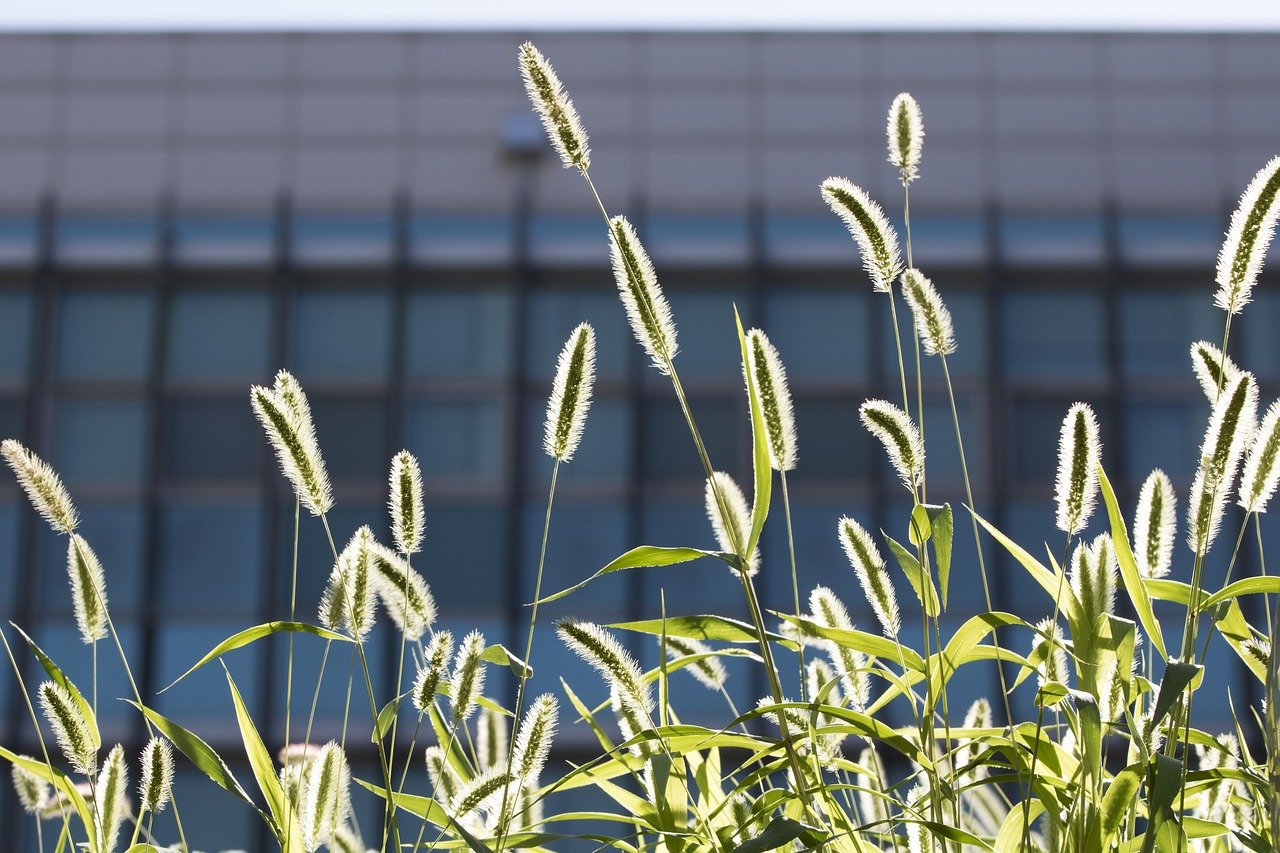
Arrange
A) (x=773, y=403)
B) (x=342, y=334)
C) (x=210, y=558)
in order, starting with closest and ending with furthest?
(x=773, y=403), (x=210, y=558), (x=342, y=334)

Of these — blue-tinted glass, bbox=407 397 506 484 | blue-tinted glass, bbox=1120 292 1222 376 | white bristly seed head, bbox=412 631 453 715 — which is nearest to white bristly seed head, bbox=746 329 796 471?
white bristly seed head, bbox=412 631 453 715

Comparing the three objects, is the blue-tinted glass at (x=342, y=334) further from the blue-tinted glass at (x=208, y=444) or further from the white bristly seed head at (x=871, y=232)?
the white bristly seed head at (x=871, y=232)

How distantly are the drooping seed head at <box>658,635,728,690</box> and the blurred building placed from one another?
10.2 m

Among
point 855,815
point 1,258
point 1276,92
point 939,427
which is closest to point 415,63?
point 1,258

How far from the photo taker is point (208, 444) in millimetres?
12219

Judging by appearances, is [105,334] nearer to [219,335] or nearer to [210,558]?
[219,335]

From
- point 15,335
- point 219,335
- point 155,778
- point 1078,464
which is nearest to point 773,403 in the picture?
point 1078,464

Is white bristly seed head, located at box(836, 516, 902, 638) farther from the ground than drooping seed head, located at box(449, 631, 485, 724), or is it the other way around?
white bristly seed head, located at box(836, 516, 902, 638)

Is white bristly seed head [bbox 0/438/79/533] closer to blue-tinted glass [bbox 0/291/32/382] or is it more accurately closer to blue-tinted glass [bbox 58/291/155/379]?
blue-tinted glass [bbox 58/291/155/379]

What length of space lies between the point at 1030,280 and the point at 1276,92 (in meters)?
2.92

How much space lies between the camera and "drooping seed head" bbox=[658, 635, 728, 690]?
3.93ft

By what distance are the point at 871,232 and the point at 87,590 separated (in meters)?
0.66

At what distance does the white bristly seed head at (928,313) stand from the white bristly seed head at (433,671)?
443mm

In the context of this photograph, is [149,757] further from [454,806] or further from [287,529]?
[287,529]
